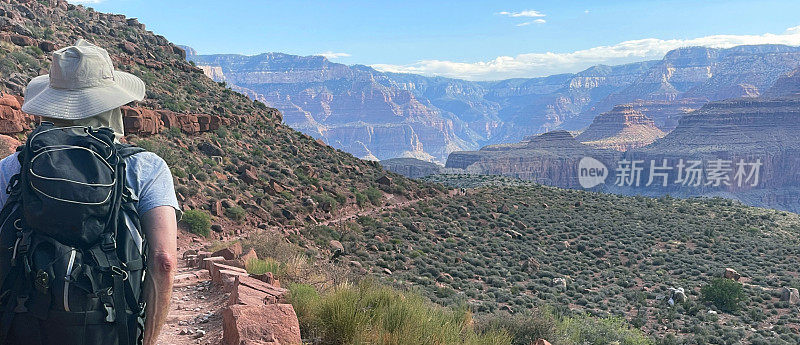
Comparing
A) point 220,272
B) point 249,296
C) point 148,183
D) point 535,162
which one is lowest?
point 535,162

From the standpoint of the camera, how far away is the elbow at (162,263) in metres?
2.40

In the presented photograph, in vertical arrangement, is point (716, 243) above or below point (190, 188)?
below

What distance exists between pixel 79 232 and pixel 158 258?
33 centimetres

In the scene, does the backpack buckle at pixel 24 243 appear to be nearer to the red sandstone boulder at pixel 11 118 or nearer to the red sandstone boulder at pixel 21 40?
the red sandstone boulder at pixel 11 118

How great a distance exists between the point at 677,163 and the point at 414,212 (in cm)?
15467

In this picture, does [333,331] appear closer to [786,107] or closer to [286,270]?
[286,270]

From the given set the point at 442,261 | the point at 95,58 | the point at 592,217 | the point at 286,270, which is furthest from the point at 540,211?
the point at 95,58

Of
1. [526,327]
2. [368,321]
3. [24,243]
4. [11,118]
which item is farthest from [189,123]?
[24,243]

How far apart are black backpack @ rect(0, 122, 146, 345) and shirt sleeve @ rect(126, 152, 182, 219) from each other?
0.09 metres

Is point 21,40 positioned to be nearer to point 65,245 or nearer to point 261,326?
point 261,326

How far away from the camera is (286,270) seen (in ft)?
27.7

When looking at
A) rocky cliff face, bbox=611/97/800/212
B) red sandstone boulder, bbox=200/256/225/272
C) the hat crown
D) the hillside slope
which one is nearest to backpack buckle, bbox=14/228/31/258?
the hat crown

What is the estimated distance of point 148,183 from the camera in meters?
2.42

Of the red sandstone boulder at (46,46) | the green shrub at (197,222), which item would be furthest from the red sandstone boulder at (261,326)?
the red sandstone boulder at (46,46)
